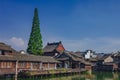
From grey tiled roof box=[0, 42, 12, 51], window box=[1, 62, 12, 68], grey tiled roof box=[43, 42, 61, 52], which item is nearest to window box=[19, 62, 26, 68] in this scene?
window box=[1, 62, 12, 68]

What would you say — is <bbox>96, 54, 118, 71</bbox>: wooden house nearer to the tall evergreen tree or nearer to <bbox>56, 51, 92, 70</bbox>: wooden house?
<bbox>56, 51, 92, 70</bbox>: wooden house

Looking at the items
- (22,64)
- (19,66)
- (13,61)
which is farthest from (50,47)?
(13,61)

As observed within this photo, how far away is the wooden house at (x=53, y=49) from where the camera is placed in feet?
328

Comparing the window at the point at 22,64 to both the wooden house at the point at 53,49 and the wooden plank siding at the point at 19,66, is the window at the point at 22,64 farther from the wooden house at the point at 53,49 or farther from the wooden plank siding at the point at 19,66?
the wooden house at the point at 53,49

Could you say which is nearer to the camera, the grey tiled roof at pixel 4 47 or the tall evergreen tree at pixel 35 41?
the grey tiled roof at pixel 4 47

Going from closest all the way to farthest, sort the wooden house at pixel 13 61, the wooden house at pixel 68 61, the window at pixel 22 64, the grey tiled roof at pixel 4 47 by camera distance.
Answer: the wooden house at pixel 13 61
the grey tiled roof at pixel 4 47
the window at pixel 22 64
the wooden house at pixel 68 61

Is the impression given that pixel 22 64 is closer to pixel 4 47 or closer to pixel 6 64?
pixel 6 64

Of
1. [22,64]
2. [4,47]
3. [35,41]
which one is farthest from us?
[35,41]

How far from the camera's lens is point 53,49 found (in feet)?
330

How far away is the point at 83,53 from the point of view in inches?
4803

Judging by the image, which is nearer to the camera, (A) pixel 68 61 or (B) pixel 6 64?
(B) pixel 6 64

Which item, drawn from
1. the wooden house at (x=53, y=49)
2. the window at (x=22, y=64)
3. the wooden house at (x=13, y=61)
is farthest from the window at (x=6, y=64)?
the wooden house at (x=53, y=49)

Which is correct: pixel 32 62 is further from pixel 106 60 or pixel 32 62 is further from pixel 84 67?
pixel 106 60

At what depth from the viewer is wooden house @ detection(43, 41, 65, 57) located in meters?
100
